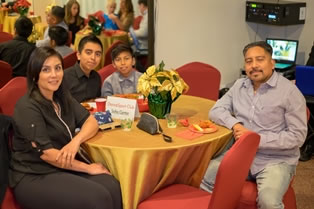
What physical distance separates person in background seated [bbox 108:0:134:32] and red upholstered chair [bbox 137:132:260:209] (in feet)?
12.5

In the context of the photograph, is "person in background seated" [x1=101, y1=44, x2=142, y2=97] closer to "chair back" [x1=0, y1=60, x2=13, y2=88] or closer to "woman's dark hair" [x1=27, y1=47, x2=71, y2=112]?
"woman's dark hair" [x1=27, y1=47, x2=71, y2=112]

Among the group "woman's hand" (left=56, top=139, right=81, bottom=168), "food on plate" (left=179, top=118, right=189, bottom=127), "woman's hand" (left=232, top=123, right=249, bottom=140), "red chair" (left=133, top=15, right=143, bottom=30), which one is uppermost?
"red chair" (left=133, top=15, right=143, bottom=30)

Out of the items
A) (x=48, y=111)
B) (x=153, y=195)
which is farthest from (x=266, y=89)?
(x=48, y=111)

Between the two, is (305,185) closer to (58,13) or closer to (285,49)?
(285,49)

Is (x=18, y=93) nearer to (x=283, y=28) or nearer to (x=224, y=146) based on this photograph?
(x=224, y=146)

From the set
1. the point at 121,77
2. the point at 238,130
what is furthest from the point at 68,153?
the point at 121,77

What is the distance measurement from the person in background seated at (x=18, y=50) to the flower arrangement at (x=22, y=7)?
4.93 feet

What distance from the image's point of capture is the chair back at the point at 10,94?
3.36 meters

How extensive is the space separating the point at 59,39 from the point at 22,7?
1825 mm

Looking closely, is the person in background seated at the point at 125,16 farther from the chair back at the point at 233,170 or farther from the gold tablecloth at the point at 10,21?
the chair back at the point at 233,170

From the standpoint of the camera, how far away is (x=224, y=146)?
313cm

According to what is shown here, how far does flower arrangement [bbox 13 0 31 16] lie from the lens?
22.2ft

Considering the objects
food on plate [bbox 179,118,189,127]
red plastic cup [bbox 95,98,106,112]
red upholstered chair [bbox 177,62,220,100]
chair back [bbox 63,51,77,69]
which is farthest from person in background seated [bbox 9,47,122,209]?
chair back [bbox 63,51,77,69]

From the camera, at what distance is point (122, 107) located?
318cm
